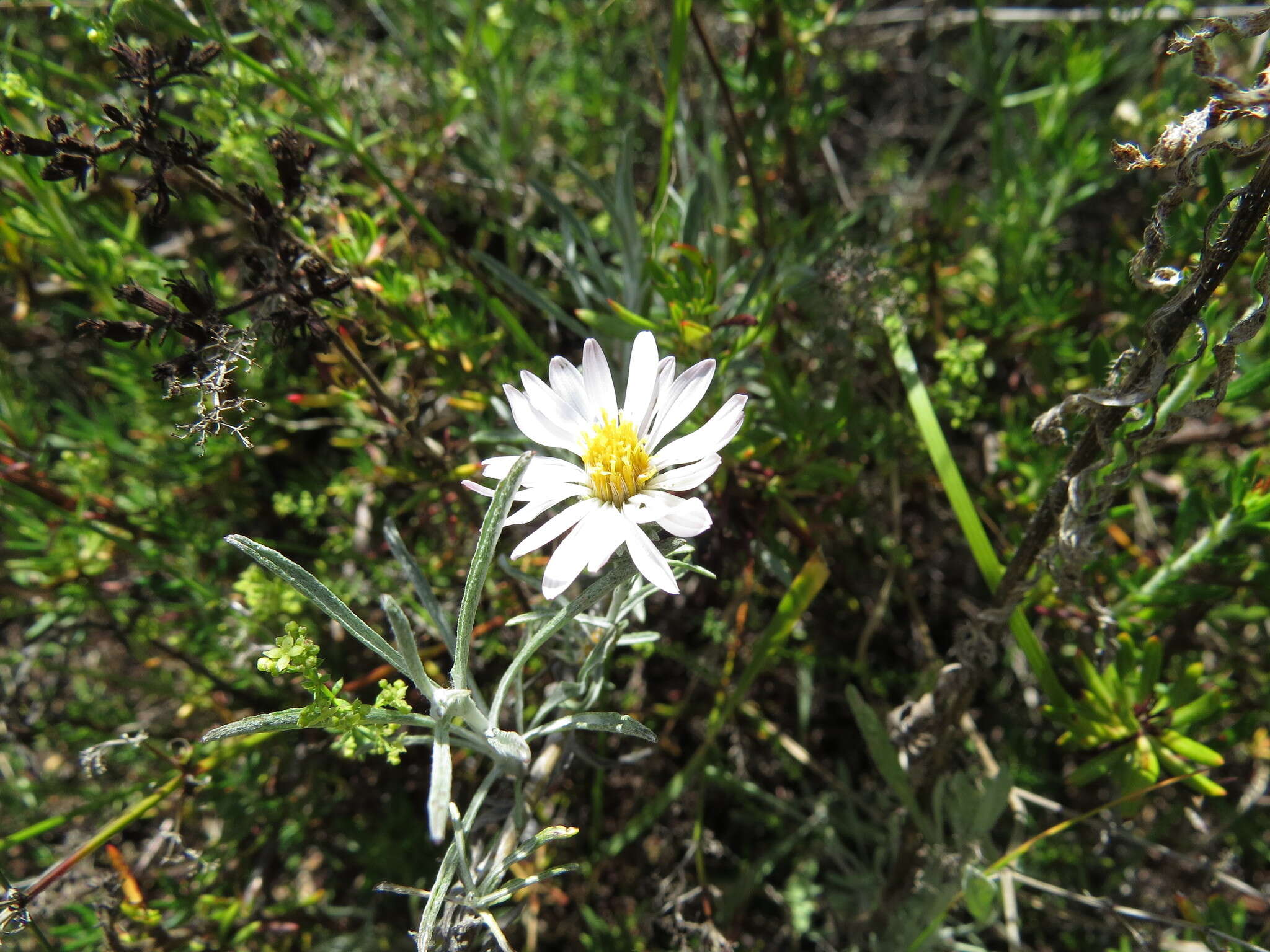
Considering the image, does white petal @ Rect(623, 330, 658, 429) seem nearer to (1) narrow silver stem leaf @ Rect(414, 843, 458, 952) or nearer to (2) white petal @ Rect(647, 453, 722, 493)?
(2) white petal @ Rect(647, 453, 722, 493)

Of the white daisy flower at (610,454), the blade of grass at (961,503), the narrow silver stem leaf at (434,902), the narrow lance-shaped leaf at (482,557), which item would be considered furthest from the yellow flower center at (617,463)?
the blade of grass at (961,503)

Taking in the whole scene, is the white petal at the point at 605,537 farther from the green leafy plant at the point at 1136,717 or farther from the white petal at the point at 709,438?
the green leafy plant at the point at 1136,717

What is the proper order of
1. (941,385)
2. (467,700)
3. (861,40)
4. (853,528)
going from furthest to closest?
(861,40), (853,528), (941,385), (467,700)

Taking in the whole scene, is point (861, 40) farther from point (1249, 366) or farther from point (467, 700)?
point (467, 700)

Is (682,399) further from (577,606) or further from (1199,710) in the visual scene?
(1199,710)

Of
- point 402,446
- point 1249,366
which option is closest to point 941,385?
point 1249,366

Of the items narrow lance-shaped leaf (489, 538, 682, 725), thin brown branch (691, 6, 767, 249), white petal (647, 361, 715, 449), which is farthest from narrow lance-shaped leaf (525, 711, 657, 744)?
thin brown branch (691, 6, 767, 249)
